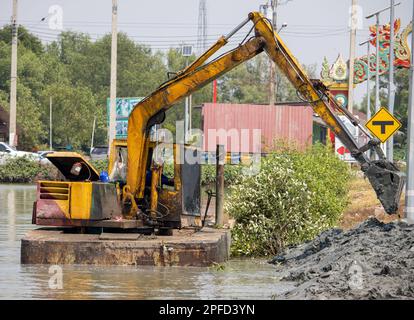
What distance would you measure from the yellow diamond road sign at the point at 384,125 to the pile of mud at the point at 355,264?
1141 cm

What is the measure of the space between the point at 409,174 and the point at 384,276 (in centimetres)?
1265

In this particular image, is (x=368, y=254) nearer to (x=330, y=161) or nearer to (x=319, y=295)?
(x=319, y=295)

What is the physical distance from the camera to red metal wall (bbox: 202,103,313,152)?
70.6 meters

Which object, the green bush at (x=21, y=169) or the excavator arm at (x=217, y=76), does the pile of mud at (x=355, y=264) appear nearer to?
the excavator arm at (x=217, y=76)

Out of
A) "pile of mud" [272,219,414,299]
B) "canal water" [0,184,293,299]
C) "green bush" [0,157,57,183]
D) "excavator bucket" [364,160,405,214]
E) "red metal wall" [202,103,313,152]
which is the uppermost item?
"red metal wall" [202,103,313,152]

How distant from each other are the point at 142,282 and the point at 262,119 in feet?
178

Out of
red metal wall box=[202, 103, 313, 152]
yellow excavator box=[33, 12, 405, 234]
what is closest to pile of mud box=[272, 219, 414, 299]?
yellow excavator box=[33, 12, 405, 234]

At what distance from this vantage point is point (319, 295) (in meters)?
14.4

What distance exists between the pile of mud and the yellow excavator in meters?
1.63

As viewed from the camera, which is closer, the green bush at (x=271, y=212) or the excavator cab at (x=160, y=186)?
the excavator cab at (x=160, y=186)

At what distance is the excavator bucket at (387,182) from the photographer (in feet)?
60.8

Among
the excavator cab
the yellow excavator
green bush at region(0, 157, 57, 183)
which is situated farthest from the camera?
green bush at region(0, 157, 57, 183)
